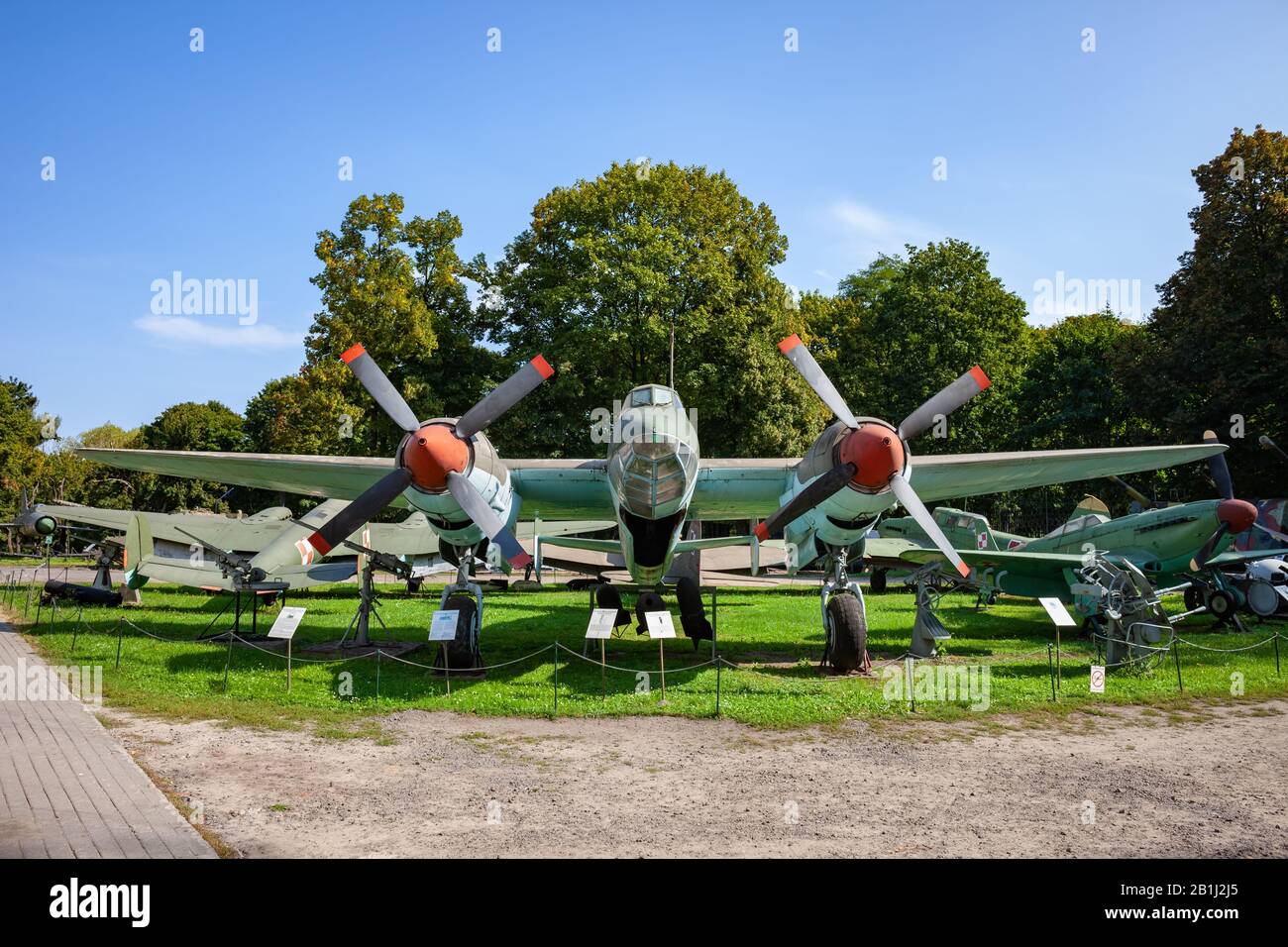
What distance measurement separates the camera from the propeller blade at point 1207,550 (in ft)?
59.7

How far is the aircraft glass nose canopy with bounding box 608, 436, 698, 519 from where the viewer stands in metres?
11.4

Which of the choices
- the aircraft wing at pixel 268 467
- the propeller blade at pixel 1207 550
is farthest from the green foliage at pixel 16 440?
the propeller blade at pixel 1207 550

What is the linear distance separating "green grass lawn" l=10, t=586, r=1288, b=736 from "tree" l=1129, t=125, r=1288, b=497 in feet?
40.9

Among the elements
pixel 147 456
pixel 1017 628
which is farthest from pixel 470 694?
pixel 1017 628

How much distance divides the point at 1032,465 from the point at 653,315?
22002 mm

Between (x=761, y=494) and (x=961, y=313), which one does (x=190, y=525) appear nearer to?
(x=761, y=494)

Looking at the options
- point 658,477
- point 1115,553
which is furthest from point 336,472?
point 1115,553

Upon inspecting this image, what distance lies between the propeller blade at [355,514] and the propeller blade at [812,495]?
5.63 meters

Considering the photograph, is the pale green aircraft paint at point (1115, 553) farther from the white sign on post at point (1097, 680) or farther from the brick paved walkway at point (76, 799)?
the brick paved walkway at point (76, 799)

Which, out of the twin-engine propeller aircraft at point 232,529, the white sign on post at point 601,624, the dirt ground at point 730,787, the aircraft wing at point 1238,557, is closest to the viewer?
the dirt ground at point 730,787

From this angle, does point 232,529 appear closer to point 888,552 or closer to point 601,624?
point 601,624

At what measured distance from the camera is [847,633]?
13305 mm

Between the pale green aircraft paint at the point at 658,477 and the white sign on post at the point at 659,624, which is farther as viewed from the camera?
the pale green aircraft paint at the point at 658,477

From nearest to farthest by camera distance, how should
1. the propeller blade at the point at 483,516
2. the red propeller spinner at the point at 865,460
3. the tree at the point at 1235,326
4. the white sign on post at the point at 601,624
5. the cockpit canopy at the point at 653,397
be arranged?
the propeller blade at the point at 483,516 < the white sign on post at the point at 601,624 < the red propeller spinner at the point at 865,460 < the cockpit canopy at the point at 653,397 < the tree at the point at 1235,326
